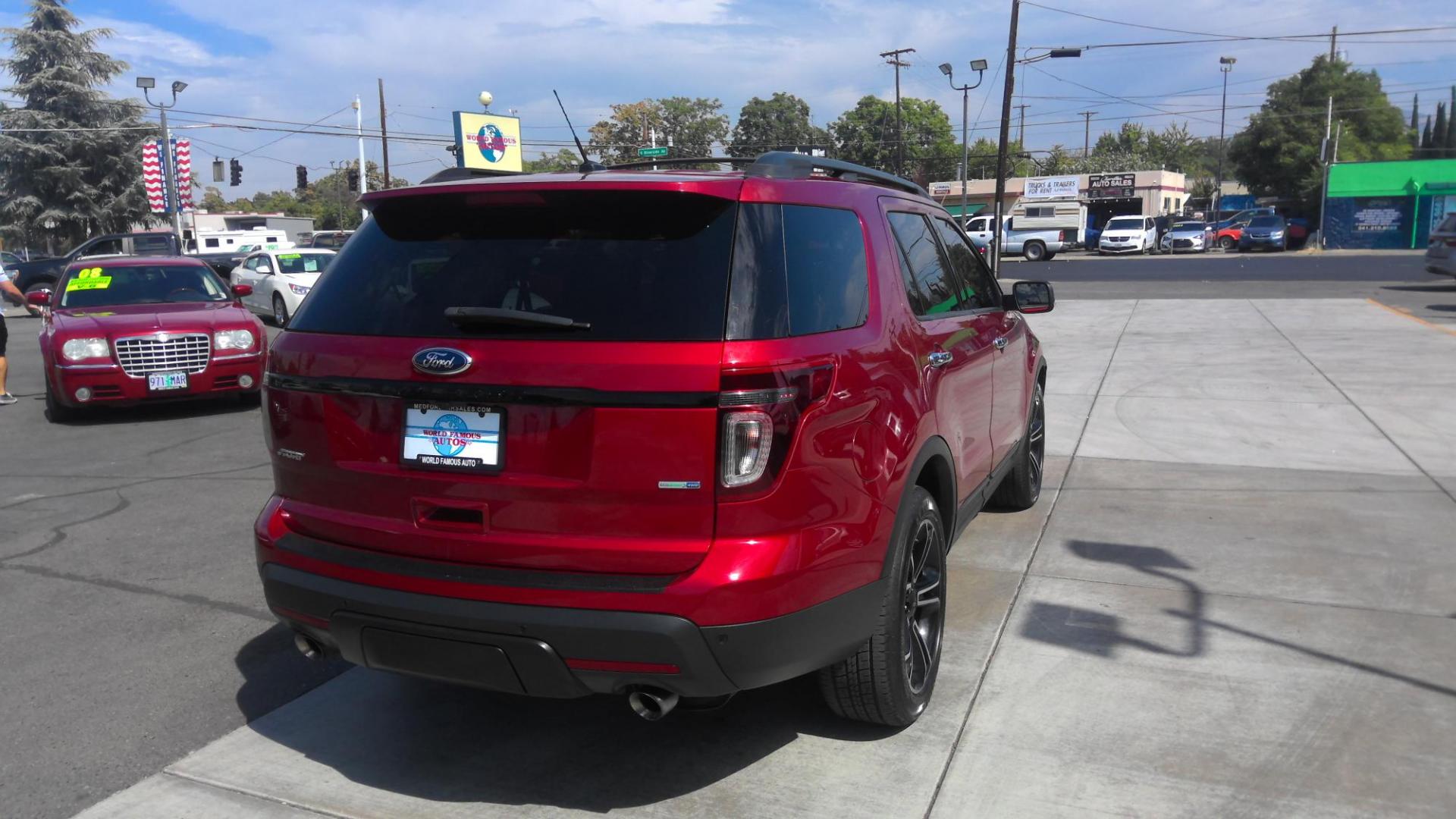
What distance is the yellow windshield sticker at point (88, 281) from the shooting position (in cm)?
1055

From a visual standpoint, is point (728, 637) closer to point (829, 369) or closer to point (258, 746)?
point (829, 369)

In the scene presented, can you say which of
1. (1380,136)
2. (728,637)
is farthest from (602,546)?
(1380,136)

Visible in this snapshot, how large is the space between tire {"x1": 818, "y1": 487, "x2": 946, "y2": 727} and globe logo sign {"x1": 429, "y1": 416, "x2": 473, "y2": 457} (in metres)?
1.34

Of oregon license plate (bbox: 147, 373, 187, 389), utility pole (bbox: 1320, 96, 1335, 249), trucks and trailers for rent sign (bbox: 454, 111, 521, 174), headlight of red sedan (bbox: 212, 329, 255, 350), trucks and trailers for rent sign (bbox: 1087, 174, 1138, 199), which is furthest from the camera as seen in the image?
trucks and trailers for rent sign (bbox: 1087, 174, 1138, 199)

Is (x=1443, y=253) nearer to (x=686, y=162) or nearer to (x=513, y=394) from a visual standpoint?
(x=686, y=162)

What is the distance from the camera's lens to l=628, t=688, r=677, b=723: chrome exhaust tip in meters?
2.98

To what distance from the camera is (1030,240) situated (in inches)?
1870

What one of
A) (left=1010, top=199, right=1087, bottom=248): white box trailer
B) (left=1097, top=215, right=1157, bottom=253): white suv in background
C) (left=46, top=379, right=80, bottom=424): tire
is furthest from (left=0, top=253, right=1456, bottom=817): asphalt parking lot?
(left=1097, top=215, right=1157, bottom=253): white suv in background

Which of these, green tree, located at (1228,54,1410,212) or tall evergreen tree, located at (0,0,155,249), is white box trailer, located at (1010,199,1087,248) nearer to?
green tree, located at (1228,54,1410,212)

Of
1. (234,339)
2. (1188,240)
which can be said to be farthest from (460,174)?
(1188,240)

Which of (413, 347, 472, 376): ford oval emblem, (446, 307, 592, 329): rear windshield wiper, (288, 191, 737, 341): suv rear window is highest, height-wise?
(288, 191, 737, 341): suv rear window

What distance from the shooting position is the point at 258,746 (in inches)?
145

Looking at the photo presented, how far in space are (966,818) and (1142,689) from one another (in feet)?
3.80

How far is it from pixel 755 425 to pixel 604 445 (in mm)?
407
